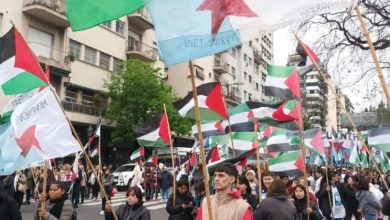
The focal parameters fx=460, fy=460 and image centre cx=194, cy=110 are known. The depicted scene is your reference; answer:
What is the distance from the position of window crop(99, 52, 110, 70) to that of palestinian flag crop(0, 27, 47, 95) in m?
26.0

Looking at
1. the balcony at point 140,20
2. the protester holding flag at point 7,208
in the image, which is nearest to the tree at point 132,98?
the balcony at point 140,20

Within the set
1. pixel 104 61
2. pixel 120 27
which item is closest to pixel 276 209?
pixel 104 61

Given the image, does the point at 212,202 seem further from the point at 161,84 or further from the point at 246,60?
the point at 246,60

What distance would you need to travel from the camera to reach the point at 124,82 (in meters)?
31.1

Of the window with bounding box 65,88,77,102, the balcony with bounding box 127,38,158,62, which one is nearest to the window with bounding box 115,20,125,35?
the balcony with bounding box 127,38,158,62

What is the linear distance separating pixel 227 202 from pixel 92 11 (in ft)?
6.76

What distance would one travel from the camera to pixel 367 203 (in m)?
9.02

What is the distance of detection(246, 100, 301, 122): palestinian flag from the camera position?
9.92 m

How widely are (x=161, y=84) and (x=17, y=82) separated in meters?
26.4

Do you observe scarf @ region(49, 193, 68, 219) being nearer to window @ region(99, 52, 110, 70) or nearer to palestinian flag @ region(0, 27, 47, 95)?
palestinian flag @ region(0, 27, 47, 95)

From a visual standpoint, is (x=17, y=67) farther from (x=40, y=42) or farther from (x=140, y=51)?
(x=140, y=51)

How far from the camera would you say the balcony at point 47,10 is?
1006 inches

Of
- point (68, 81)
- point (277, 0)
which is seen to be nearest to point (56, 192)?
point (277, 0)

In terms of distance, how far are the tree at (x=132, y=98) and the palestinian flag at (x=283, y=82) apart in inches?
866
